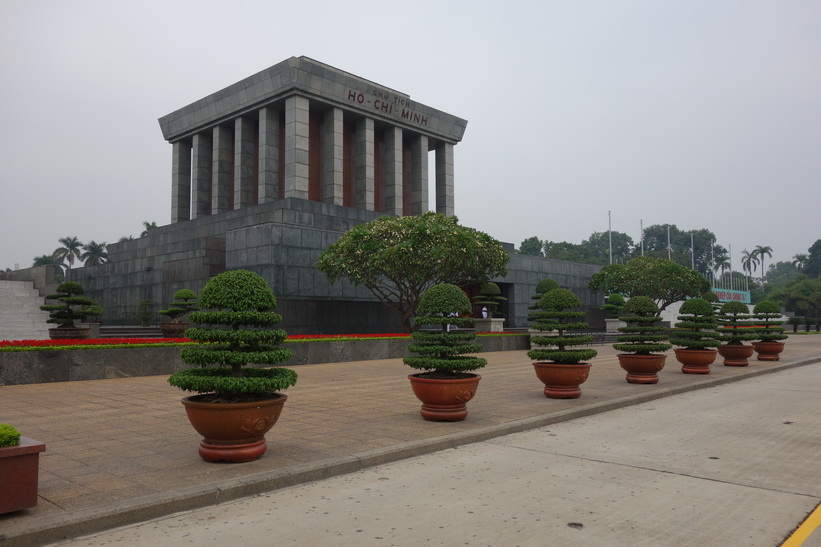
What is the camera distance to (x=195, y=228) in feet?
138

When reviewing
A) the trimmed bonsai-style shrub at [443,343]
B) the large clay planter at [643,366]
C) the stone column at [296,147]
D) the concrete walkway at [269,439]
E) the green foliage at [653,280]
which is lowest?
the concrete walkway at [269,439]

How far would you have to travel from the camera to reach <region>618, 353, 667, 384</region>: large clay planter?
14977mm

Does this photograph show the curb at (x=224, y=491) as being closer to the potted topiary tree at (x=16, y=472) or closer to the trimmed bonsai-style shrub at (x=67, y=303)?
the potted topiary tree at (x=16, y=472)

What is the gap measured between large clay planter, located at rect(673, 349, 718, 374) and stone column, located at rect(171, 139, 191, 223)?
141ft

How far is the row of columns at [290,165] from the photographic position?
40594mm

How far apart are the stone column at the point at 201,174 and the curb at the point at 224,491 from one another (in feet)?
146

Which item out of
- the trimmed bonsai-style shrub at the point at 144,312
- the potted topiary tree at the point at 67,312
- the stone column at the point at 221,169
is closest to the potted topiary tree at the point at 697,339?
the potted topiary tree at the point at 67,312

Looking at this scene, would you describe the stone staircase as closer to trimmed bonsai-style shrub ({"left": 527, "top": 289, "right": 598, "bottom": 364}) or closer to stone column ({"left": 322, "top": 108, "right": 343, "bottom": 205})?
stone column ({"left": 322, "top": 108, "right": 343, "bottom": 205})

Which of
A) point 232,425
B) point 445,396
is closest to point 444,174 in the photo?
point 445,396

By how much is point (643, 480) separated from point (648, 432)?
10.1 ft

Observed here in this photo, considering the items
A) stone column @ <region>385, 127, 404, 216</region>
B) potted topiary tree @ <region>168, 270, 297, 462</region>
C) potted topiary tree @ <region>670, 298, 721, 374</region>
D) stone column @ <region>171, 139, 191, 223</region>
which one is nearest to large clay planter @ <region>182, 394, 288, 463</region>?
potted topiary tree @ <region>168, 270, 297, 462</region>

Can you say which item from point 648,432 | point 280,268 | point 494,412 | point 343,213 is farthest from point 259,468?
point 343,213

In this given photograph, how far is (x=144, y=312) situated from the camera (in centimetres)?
3341

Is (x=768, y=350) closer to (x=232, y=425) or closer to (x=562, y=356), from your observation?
(x=562, y=356)
